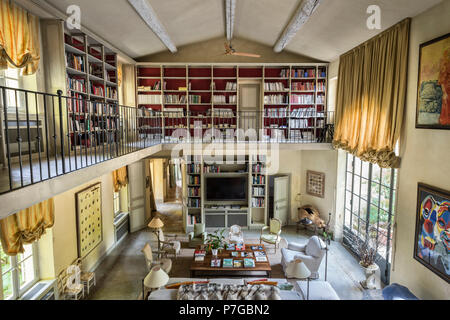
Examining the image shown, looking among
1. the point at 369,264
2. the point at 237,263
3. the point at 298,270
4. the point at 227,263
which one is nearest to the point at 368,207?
the point at 369,264

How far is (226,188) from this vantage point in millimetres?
8711

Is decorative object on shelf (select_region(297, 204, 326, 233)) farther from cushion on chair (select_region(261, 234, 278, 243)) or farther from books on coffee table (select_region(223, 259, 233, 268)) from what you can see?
books on coffee table (select_region(223, 259, 233, 268))

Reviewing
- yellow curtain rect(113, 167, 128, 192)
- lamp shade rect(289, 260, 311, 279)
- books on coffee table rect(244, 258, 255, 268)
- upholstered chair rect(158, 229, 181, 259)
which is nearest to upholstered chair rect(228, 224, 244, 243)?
books on coffee table rect(244, 258, 255, 268)

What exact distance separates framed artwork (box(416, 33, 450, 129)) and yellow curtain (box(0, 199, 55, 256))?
5914 millimetres

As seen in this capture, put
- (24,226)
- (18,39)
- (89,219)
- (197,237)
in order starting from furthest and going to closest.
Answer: (197,237) → (89,219) → (18,39) → (24,226)

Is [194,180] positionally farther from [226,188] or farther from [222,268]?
[222,268]

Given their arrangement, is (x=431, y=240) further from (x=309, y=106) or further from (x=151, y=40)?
(x=151, y=40)

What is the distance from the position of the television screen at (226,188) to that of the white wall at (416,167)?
455 cm

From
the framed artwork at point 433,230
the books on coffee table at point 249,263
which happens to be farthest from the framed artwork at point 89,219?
the framed artwork at point 433,230

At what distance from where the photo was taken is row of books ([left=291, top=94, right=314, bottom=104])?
8656 mm

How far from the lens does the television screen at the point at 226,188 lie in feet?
28.5

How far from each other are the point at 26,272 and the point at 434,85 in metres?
6.85

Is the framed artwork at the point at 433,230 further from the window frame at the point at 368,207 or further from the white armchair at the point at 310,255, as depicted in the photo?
the white armchair at the point at 310,255

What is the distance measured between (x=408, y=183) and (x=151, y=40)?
683 centimetres
